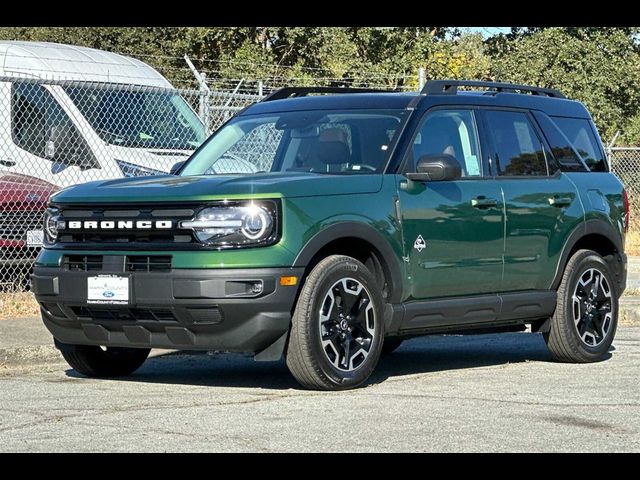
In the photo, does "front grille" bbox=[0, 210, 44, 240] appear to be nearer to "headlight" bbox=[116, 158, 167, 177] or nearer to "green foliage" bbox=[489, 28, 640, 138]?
"headlight" bbox=[116, 158, 167, 177]

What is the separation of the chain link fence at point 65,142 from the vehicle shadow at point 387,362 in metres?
3.53

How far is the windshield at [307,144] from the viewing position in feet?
30.1

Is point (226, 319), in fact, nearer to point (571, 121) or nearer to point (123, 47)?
point (571, 121)

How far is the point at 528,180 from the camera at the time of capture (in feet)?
32.8

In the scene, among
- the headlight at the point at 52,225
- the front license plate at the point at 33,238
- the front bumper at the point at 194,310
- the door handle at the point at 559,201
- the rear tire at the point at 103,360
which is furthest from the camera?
the front license plate at the point at 33,238

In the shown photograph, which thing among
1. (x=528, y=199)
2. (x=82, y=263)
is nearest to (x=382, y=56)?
(x=528, y=199)

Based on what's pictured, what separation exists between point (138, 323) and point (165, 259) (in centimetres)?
43

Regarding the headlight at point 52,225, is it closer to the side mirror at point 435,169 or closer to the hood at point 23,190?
the side mirror at point 435,169

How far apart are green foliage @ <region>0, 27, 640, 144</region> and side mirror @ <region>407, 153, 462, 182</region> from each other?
16.1 m

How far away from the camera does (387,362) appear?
10.5 meters

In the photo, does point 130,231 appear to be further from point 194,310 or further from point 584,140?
point 584,140

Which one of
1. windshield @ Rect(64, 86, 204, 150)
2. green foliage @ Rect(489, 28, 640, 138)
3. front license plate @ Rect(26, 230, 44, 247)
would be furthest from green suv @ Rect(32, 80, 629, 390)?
green foliage @ Rect(489, 28, 640, 138)

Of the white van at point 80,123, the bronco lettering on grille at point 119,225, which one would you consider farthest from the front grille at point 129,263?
the white van at point 80,123

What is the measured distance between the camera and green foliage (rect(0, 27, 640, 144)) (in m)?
27.9
